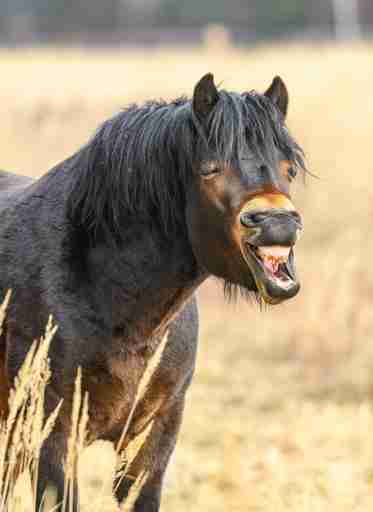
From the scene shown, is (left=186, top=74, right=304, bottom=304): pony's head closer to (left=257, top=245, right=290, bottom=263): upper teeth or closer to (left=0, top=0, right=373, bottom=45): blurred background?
(left=257, top=245, right=290, bottom=263): upper teeth

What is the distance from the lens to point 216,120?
11.6 ft

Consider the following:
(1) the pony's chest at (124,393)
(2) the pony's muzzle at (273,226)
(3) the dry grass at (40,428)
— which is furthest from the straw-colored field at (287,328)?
(2) the pony's muzzle at (273,226)

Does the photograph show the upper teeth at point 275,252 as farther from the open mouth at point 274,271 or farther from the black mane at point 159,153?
Result: the black mane at point 159,153

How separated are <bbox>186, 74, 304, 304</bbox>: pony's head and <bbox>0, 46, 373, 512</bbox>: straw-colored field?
771 millimetres

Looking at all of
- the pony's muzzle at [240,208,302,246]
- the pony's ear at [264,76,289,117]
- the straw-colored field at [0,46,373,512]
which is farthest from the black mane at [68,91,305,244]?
the straw-colored field at [0,46,373,512]

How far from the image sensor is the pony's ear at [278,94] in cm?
378

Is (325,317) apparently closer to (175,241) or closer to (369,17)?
(175,241)

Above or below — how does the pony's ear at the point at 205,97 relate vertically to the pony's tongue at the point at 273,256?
above

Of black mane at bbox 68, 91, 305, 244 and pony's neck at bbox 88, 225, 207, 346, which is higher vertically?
black mane at bbox 68, 91, 305, 244

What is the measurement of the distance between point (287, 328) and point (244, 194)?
6.92 metres

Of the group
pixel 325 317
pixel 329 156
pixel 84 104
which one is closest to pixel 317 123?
pixel 329 156

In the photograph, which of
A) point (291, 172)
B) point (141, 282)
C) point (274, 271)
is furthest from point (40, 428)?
point (291, 172)

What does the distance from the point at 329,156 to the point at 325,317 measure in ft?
16.0

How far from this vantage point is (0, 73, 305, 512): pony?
3.52 m
